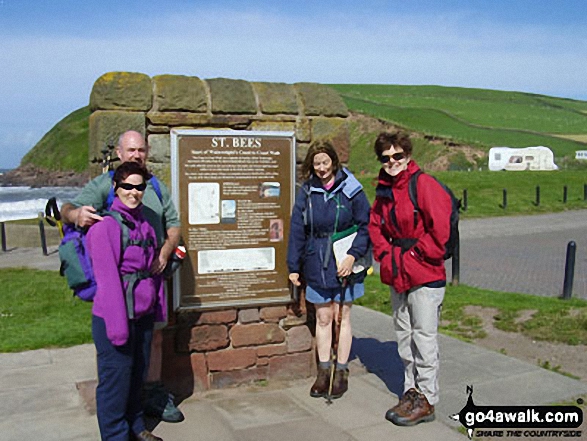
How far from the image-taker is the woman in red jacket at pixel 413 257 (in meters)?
4.54

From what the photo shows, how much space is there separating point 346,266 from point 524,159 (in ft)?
133

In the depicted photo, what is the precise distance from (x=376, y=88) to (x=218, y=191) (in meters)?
107

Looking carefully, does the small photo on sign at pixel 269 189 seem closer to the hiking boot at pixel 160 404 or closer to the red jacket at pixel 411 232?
the red jacket at pixel 411 232

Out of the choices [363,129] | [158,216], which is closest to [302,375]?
[158,216]

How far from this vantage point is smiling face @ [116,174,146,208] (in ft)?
13.1

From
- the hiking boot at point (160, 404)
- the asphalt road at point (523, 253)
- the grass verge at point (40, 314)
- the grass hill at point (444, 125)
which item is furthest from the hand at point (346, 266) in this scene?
the grass hill at point (444, 125)

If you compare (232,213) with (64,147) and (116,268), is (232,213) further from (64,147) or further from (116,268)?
(64,147)

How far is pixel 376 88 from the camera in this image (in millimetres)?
109125

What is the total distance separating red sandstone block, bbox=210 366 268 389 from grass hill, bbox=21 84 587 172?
44323 mm

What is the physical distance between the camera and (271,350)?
223 inches

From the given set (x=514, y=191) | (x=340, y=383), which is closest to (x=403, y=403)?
(x=340, y=383)

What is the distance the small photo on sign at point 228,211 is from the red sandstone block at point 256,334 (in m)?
0.91

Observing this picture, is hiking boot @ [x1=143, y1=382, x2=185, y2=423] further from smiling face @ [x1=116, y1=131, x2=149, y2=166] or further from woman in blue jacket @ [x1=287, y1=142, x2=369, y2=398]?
smiling face @ [x1=116, y1=131, x2=149, y2=166]

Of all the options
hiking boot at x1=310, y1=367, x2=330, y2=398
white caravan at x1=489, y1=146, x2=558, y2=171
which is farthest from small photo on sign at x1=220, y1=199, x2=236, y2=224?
white caravan at x1=489, y1=146, x2=558, y2=171
